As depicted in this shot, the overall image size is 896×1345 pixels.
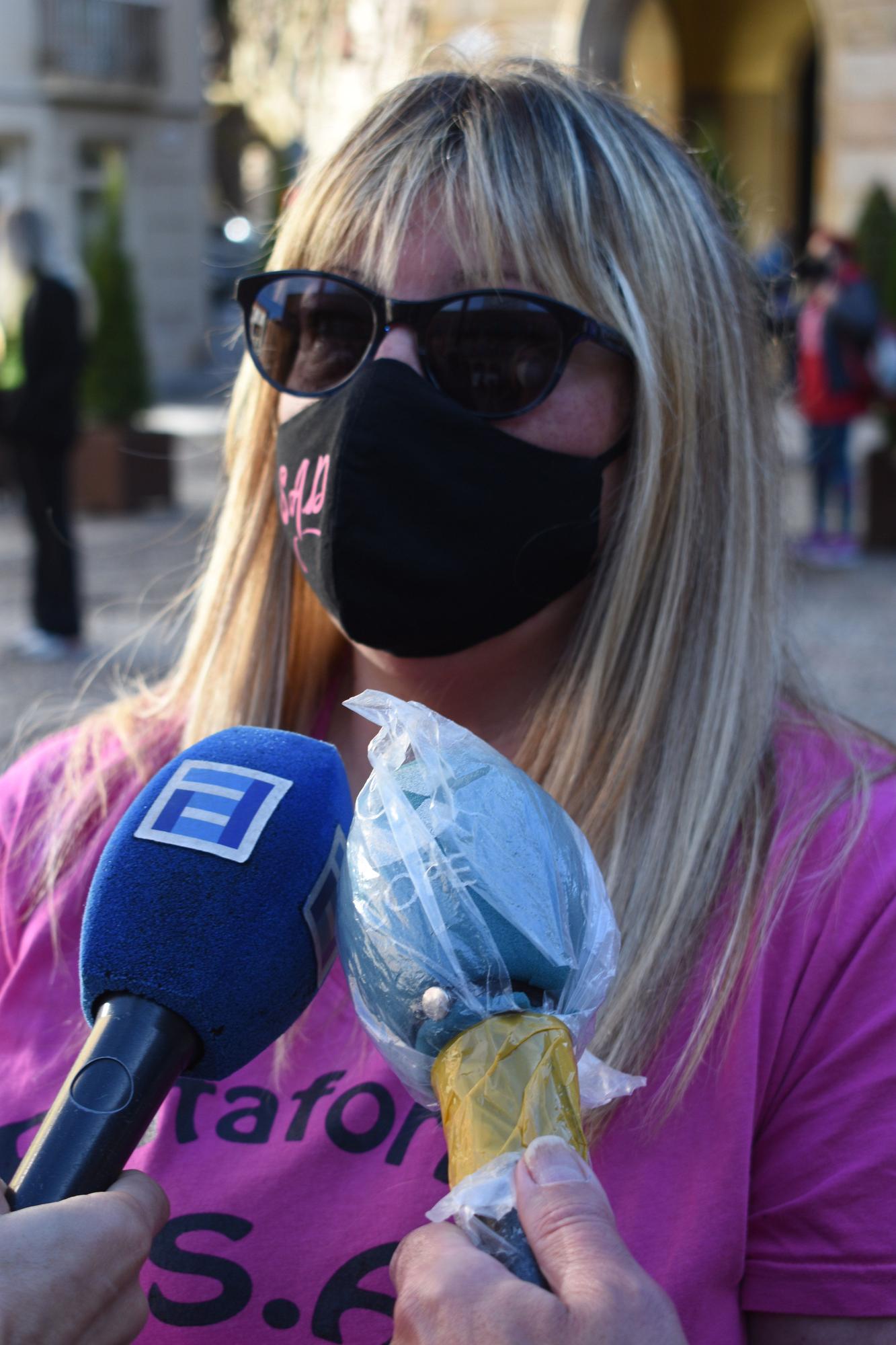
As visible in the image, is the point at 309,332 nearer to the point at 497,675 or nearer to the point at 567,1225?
the point at 497,675

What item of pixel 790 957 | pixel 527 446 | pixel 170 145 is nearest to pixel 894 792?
pixel 790 957

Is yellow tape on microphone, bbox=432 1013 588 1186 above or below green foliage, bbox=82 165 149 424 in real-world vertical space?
above

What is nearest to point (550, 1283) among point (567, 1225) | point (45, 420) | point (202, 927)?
point (567, 1225)

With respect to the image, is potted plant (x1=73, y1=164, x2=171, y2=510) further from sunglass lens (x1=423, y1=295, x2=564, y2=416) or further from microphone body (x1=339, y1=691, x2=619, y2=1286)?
microphone body (x1=339, y1=691, x2=619, y2=1286)

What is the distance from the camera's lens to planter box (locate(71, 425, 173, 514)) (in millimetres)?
10531

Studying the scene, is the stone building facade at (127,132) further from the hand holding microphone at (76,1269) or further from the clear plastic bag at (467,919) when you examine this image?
the hand holding microphone at (76,1269)

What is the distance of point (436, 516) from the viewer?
149 centimetres

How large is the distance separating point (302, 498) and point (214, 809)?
620 millimetres

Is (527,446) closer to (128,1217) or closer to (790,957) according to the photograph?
(790,957)

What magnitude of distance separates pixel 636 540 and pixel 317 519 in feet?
1.12

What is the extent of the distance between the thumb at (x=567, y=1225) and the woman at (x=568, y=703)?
17.1 inches

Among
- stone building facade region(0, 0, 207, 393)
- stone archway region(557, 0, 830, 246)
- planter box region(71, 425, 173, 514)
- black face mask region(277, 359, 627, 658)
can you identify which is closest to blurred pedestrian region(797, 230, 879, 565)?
planter box region(71, 425, 173, 514)

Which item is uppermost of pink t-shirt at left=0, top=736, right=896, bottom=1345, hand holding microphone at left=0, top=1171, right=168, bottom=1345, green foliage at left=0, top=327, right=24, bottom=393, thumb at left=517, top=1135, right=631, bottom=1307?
thumb at left=517, top=1135, right=631, bottom=1307

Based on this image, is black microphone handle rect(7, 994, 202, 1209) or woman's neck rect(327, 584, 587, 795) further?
woman's neck rect(327, 584, 587, 795)
